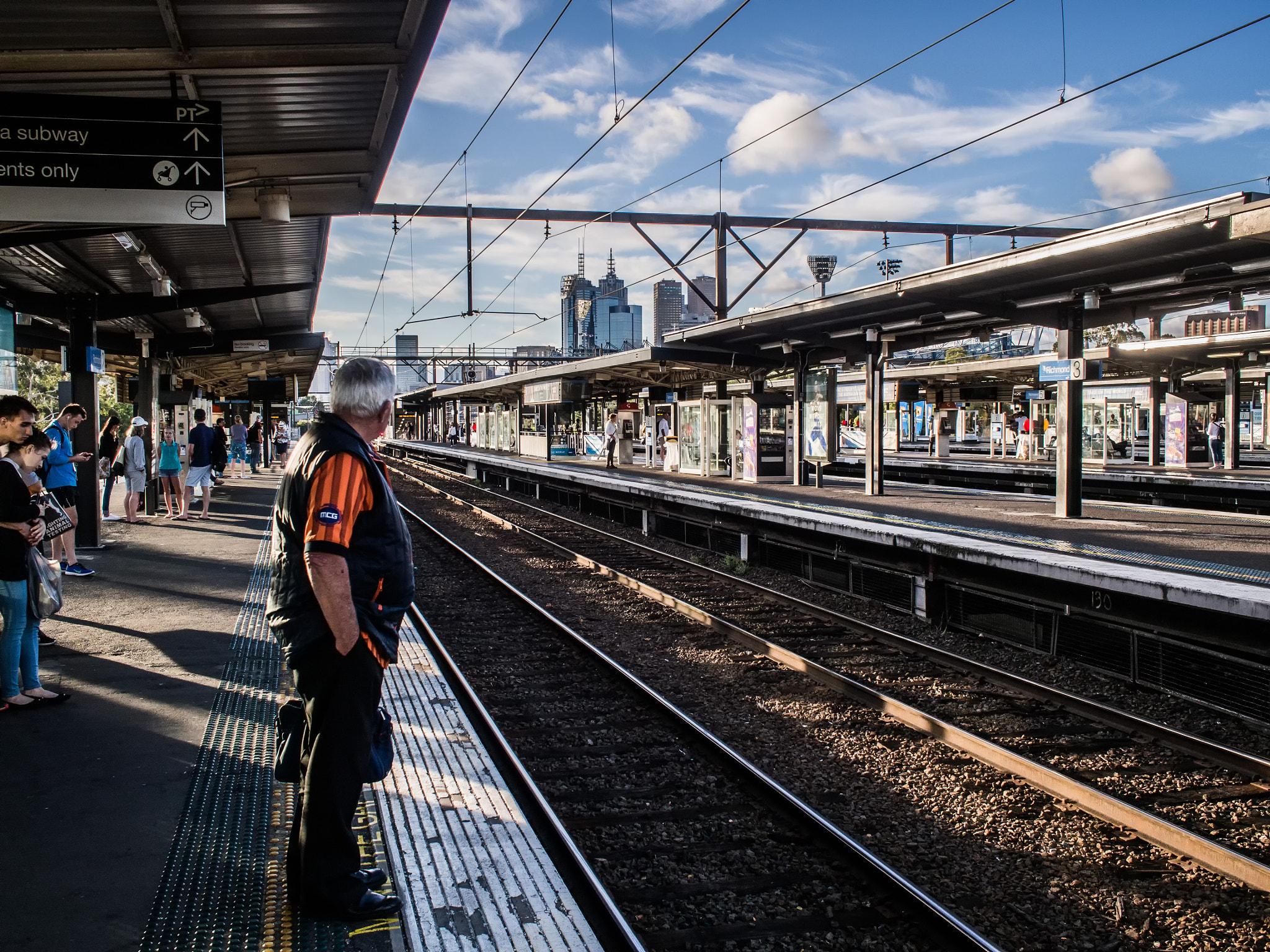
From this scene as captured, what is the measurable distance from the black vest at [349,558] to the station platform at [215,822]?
0.90 m

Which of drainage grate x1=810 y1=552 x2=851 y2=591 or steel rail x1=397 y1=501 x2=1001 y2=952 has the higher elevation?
drainage grate x1=810 y1=552 x2=851 y2=591

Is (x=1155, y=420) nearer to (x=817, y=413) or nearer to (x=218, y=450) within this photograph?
(x=817, y=413)

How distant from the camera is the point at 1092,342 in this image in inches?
2527

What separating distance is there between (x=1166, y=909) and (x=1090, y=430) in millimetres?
26077

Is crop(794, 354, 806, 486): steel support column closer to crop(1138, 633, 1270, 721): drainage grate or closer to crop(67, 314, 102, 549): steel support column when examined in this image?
crop(1138, 633, 1270, 721): drainage grate

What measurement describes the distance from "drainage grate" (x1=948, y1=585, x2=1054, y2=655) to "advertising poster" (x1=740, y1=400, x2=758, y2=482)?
9387mm

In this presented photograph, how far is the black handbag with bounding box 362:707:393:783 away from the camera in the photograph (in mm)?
2877

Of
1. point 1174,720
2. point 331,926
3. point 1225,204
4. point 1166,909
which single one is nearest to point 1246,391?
point 1225,204

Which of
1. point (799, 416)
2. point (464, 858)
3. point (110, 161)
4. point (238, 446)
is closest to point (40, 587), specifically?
point (110, 161)

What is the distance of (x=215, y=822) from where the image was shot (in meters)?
3.59

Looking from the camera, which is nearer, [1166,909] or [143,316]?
[1166,909]

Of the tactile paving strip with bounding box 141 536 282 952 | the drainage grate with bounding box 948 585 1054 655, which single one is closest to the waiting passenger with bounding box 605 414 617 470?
the drainage grate with bounding box 948 585 1054 655

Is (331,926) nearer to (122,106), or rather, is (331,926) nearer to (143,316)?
(122,106)

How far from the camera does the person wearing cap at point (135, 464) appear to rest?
13.8m
